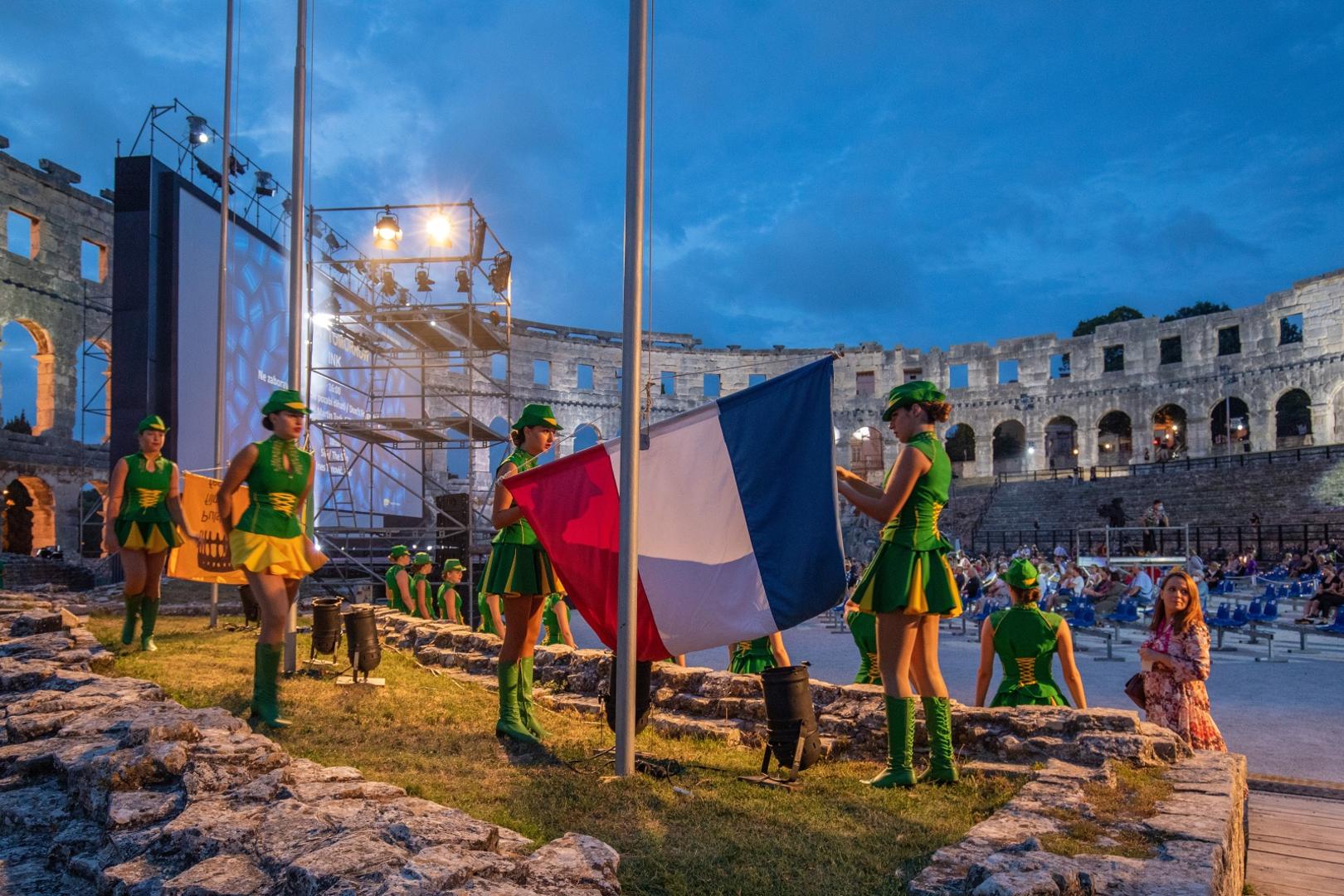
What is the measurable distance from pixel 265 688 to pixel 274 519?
3.14 ft

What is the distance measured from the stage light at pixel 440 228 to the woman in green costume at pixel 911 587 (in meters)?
14.7

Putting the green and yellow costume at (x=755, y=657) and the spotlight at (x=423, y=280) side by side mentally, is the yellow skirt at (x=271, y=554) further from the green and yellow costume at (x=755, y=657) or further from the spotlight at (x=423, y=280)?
the spotlight at (x=423, y=280)

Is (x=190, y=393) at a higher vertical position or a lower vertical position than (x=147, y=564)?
higher

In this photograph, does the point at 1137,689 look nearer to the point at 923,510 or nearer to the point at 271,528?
the point at 923,510

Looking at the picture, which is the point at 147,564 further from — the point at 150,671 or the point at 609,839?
the point at 609,839

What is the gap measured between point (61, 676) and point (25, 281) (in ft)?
80.7

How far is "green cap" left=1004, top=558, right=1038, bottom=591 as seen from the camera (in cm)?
514

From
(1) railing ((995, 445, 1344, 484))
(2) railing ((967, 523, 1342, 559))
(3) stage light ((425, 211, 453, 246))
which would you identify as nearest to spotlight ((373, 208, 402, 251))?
(3) stage light ((425, 211, 453, 246))

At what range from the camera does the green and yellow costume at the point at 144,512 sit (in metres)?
6.73

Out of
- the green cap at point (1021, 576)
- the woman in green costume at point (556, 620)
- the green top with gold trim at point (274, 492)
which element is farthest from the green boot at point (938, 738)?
the woman in green costume at point (556, 620)

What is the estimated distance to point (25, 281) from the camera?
23.6 meters

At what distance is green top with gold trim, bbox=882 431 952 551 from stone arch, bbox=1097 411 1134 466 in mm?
46872

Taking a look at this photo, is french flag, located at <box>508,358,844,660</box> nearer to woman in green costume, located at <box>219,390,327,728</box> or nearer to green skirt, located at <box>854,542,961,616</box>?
green skirt, located at <box>854,542,961,616</box>

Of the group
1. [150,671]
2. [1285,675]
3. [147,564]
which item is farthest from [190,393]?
[1285,675]
